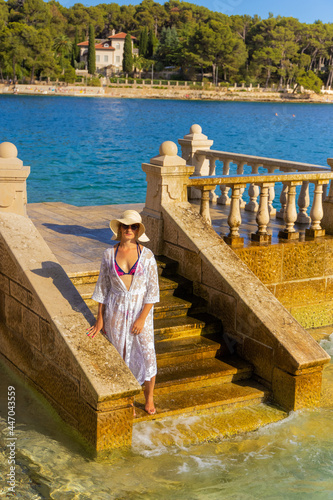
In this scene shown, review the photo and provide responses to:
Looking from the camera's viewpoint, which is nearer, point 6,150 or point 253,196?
point 6,150

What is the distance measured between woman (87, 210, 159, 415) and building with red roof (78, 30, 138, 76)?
493 ft

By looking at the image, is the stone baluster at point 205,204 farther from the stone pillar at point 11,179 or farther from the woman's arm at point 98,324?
the woman's arm at point 98,324

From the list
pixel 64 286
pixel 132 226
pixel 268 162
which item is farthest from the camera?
pixel 268 162

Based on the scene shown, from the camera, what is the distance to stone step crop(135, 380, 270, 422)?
6.11 m

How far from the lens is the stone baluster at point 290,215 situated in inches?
346

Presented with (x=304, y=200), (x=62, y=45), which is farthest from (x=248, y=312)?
(x=62, y=45)

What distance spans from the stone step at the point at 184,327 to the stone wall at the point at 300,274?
122 centimetres

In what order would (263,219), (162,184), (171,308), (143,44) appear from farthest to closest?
(143,44)
(263,219)
(162,184)
(171,308)

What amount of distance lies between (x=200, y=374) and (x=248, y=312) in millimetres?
862

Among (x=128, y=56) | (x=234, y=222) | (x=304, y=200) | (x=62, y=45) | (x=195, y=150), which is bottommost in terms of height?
(x=234, y=222)

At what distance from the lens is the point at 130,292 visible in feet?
18.3

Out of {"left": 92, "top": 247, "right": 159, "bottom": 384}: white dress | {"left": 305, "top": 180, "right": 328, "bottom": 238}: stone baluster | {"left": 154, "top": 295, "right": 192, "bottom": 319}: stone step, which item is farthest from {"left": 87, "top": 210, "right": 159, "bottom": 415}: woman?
{"left": 305, "top": 180, "right": 328, "bottom": 238}: stone baluster

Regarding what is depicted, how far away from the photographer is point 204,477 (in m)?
5.45

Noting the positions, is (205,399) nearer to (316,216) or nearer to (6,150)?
(6,150)
